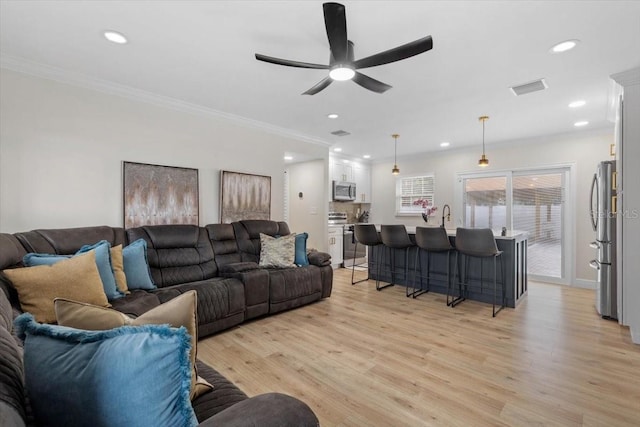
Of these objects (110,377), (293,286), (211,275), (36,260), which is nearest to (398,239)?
(293,286)

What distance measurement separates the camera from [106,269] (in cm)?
237

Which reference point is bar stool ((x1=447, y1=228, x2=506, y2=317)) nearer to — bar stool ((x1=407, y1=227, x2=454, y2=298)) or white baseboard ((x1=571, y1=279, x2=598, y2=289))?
bar stool ((x1=407, y1=227, x2=454, y2=298))

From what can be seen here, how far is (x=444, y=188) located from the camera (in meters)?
6.51

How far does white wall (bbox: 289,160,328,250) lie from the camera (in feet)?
19.1

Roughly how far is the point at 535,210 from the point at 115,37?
6.38 metres

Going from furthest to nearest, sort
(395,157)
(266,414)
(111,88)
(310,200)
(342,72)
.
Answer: (395,157)
(310,200)
(111,88)
(342,72)
(266,414)

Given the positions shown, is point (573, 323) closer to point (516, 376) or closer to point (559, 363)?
point (559, 363)

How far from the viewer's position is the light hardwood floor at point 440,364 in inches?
Result: 73.4

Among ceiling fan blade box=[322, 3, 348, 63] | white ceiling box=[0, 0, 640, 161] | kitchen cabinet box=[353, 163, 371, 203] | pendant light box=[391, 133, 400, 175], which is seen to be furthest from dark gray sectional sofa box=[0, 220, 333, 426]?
kitchen cabinet box=[353, 163, 371, 203]

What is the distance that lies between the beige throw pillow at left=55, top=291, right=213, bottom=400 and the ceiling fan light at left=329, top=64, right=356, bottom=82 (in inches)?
75.9

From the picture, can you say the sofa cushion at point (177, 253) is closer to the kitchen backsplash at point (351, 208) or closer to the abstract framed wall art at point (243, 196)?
the abstract framed wall art at point (243, 196)

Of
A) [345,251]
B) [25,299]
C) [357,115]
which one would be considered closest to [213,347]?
[25,299]

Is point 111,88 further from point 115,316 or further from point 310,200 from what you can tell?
point 310,200

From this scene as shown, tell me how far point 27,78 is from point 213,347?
301 cm
